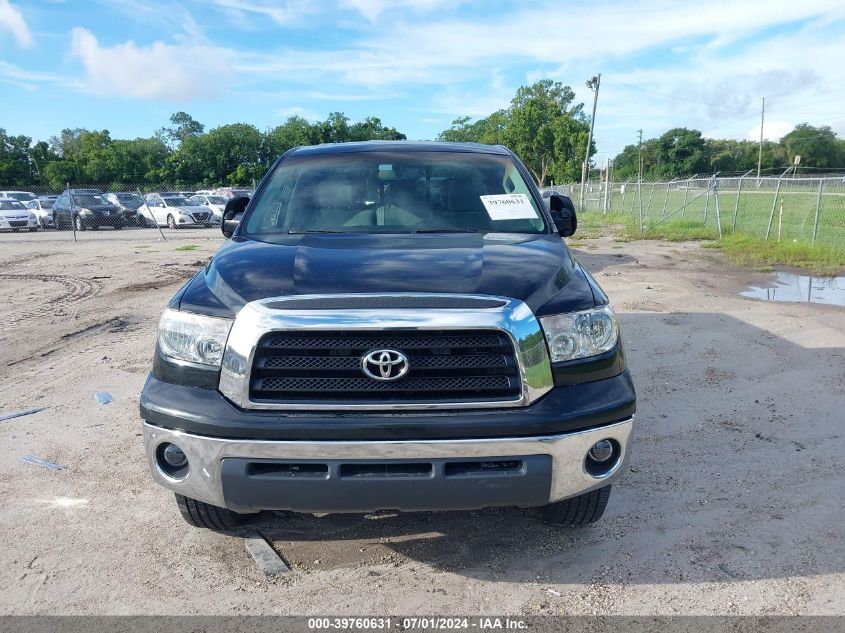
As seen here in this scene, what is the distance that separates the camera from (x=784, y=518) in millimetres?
3447

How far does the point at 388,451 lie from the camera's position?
8.50 ft

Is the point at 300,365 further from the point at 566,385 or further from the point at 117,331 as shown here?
the point at 117,331

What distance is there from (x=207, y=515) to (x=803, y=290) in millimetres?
9799

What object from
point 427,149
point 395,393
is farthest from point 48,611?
point 427,149

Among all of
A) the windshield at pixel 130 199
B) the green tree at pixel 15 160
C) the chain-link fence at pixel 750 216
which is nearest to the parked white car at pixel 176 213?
the windshield at pixel 130 199

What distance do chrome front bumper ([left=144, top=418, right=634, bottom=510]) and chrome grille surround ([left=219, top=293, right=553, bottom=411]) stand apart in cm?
15

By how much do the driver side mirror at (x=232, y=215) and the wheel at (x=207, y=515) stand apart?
1640mm

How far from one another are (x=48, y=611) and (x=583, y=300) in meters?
2.56

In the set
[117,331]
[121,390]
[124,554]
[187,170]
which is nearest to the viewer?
[124,554]

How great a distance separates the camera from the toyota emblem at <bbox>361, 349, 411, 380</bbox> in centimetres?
262

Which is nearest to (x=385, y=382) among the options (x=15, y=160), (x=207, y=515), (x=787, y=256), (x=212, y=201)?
(x=207, y=515)

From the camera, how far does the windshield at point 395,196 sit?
3928 millimetres

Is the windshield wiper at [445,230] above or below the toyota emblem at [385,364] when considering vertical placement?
above

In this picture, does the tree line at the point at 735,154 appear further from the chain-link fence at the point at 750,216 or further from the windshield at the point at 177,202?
the windshield at the point at 177,202
